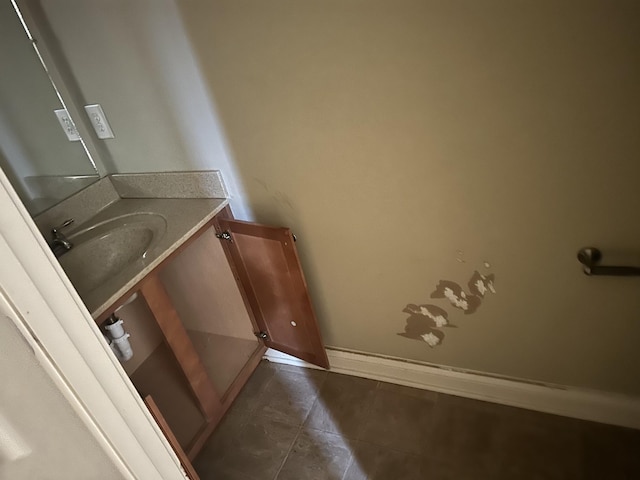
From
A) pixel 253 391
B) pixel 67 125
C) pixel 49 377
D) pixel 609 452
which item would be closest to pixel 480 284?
pixel 609 452

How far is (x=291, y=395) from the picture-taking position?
1.87 metres

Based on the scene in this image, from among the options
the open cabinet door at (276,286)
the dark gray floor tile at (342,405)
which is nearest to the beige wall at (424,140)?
the open cabinet door at (276,286)

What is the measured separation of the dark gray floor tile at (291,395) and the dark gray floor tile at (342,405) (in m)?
0.04

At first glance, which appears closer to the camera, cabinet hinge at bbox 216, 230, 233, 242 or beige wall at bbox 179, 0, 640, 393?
beige wall at bbox 179, 0, 640, 393

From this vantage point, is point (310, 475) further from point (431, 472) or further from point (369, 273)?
point (369, 273)

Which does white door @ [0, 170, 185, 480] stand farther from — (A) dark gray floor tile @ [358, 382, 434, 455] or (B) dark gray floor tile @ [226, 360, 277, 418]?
(B) dark gray floor tile @ [226, 360, 277, 418]

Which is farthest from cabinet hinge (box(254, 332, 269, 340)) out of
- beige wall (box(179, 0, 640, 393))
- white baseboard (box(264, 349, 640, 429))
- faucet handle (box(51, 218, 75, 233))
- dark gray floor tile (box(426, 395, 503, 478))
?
faucet handle (box(51, 218, 75, 233))

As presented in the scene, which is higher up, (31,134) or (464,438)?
(31,134)

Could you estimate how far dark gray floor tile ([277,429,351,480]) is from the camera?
61.3 inches

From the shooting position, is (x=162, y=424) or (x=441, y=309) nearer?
(x=162, y=424)

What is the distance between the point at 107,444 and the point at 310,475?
1.11m

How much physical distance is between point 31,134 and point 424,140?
4.71ft

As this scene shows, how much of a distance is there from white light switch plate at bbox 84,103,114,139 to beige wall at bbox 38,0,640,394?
0.05 m

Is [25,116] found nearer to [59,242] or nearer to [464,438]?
[59,242]
